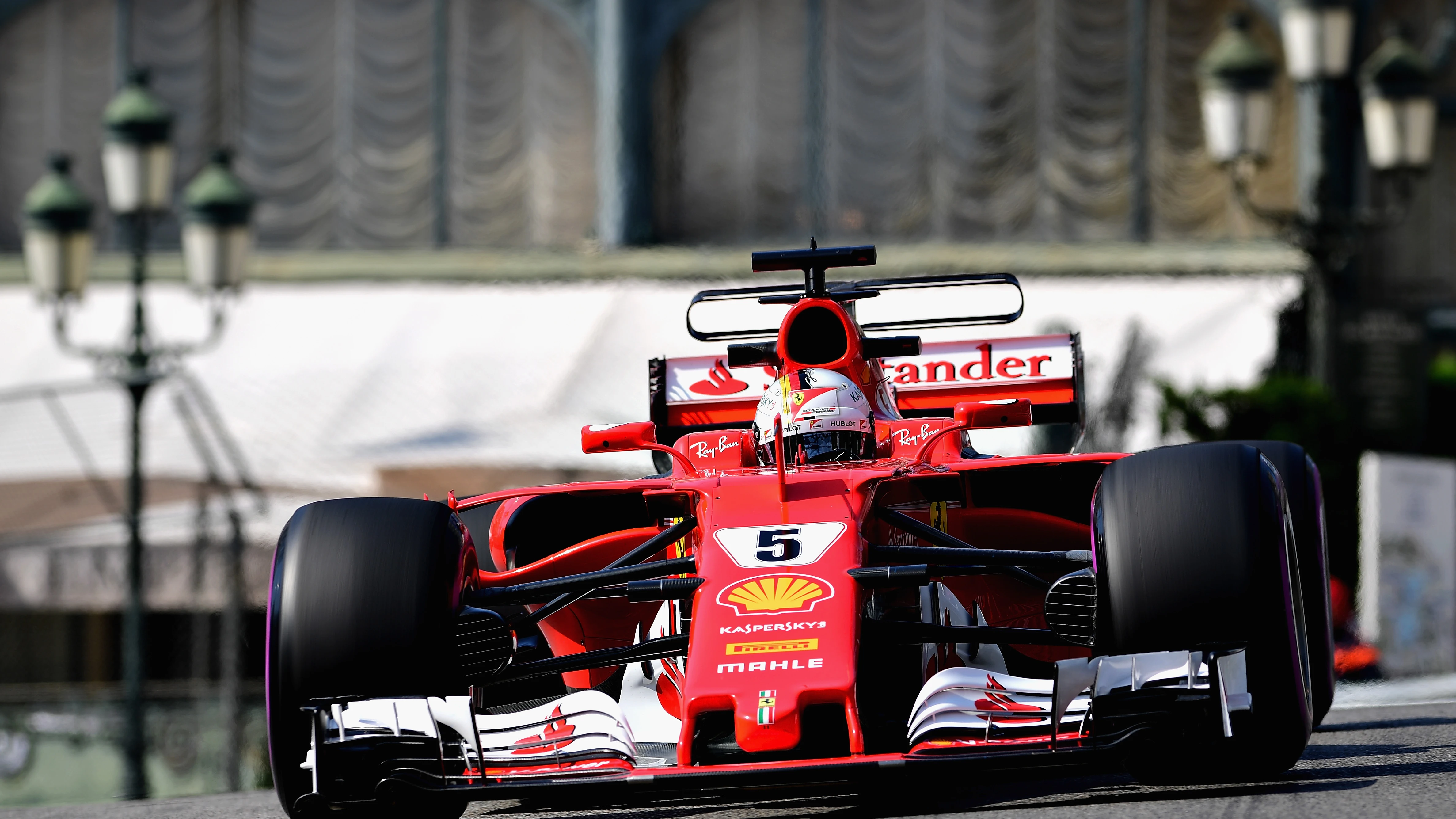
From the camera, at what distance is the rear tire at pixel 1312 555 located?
17.8 ft

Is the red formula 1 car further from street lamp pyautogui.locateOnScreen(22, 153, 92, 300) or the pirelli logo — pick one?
street lamp pyautogui.locateOnScreen(22, 153, 92, 300)

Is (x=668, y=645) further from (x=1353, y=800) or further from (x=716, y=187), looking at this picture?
(x=716, y=187)

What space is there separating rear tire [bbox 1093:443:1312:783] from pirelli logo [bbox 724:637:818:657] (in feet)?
2.13

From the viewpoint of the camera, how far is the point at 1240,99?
1125 cm

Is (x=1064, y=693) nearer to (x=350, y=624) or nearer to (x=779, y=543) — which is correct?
(x=779, y=543)

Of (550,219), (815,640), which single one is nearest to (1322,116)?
(815,640)

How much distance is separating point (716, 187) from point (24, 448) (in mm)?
5703

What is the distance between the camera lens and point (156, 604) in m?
13.2

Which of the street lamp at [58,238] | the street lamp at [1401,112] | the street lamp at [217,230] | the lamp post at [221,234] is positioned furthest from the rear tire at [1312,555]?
the street lamp at [58,238]

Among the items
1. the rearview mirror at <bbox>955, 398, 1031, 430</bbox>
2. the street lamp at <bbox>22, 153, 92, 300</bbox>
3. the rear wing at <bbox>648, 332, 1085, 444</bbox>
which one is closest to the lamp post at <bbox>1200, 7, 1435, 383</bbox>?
the rear wing at <bbox>648, 332, 1085, 444</bbox>

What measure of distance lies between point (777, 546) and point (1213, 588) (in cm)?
107

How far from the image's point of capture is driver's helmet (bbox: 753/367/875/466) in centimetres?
618

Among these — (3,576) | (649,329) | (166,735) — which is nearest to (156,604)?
(3,576)

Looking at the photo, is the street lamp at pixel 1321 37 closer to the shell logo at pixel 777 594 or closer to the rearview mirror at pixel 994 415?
the rearview mirror at pixel 994 415
